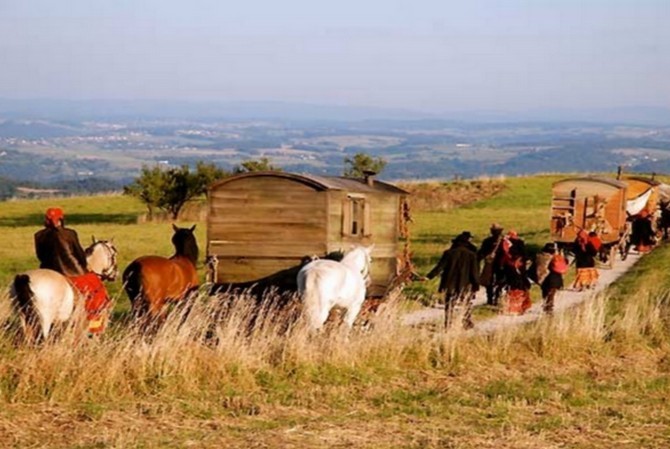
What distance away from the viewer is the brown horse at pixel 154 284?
15445mm

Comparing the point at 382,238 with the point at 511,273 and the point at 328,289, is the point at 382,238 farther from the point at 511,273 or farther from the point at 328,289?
the point at 328,289

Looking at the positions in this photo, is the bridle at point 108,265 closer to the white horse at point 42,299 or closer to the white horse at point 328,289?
the white horse at point 42,299

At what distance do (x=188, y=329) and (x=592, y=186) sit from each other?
23033 mm

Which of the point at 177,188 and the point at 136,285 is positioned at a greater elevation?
the point at 136,285

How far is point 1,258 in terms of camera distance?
33531 mm

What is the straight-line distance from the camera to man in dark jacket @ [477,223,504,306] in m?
21.3

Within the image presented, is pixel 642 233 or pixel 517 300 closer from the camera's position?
pixel 517 300

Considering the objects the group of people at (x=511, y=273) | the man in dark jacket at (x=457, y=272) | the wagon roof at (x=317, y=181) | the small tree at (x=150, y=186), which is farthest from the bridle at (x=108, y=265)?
the small tree at (x=150, y=186)

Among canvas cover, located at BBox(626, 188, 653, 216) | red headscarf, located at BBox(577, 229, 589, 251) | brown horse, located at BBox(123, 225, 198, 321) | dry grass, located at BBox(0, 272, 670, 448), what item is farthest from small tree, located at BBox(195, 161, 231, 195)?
dry grass, located at BBox(0, 272, 670, 448)

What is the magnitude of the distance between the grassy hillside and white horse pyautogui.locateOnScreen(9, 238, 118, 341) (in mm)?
304

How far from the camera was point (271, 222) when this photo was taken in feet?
61.0

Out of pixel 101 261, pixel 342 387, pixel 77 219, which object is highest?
pixel 101 261

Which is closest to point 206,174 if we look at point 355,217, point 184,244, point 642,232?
point 642,232

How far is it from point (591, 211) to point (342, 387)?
71.0 feet
